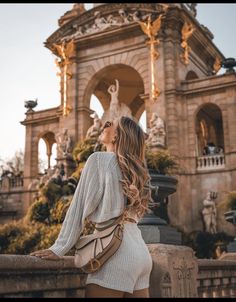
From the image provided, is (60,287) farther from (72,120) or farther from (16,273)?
(72,120)

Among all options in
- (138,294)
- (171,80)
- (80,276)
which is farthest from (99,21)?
(138,294)

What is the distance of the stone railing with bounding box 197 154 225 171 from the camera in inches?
1003

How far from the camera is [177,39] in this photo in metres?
28.0

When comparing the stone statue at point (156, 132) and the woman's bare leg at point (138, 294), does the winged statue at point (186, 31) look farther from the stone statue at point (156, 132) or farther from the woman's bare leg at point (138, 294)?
the woman's bare leg at point (138, 294)

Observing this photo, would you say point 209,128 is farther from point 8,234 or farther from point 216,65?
point 8,234

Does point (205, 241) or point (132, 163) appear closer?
point (132, 163)

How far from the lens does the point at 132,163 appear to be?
3.67 m

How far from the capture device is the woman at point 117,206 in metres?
3.36

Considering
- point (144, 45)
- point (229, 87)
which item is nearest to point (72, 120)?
point (144, 45)

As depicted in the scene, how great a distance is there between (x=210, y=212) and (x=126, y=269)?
852 inches

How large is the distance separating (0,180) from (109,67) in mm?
10306

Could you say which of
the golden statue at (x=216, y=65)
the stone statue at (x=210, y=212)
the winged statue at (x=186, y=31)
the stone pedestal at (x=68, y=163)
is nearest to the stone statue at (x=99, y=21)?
the winged statue at (x=186, y=31)

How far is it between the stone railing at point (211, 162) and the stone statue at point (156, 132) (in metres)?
2.48

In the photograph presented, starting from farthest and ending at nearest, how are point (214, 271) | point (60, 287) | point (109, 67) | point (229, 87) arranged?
point (109, 67), point (229, 87), point (214, 271), point (60, 287)
